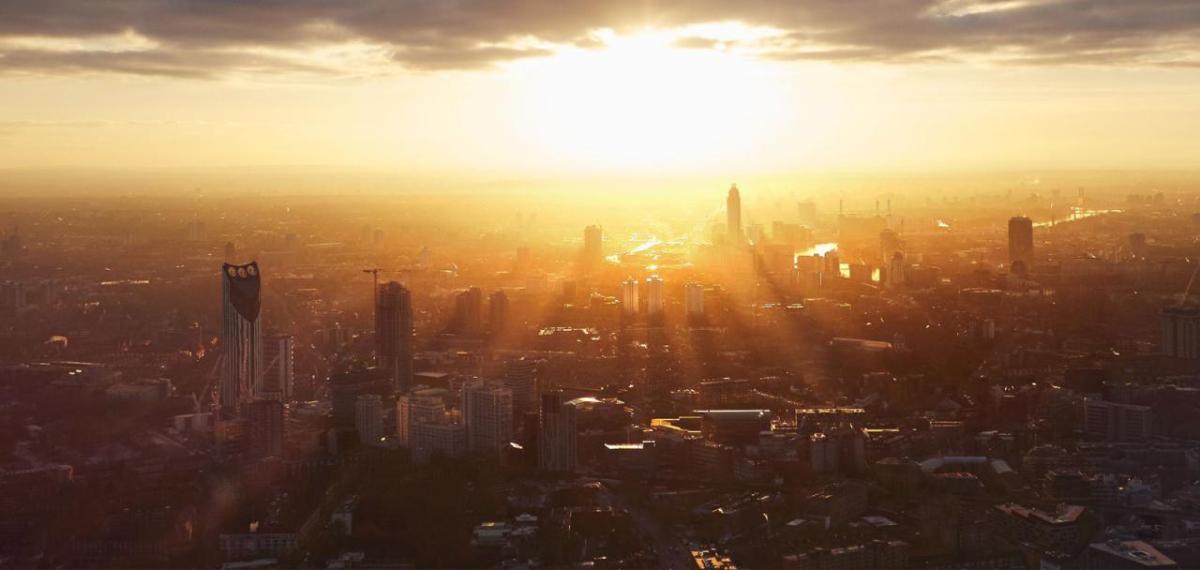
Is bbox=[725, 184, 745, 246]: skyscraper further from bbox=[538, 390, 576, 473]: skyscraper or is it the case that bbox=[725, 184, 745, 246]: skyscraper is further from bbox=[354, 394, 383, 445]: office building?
bbox=[538, 390, 576, 473]: skyscraper

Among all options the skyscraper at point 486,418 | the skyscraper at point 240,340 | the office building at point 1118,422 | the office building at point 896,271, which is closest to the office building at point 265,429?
the skyscraper at point 240,340

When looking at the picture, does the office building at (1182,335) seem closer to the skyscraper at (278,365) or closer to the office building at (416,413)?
the office building at (416,413)

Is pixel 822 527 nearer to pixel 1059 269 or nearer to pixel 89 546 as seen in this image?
pixel 89 546

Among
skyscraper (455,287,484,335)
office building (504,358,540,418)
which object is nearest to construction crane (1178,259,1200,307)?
office building (504,358,540,418)

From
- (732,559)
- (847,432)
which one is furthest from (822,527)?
(847,432)

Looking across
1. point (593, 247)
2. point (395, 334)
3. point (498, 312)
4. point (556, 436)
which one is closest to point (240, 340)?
point (395, 334)

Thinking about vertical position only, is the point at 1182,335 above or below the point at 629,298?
below

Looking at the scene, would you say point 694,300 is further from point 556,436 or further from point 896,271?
point 556,436
